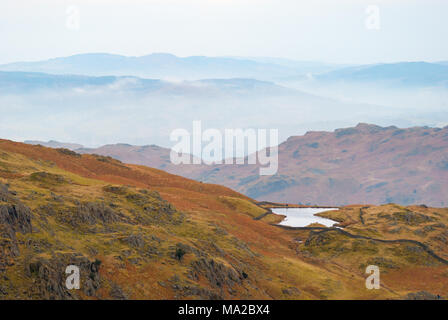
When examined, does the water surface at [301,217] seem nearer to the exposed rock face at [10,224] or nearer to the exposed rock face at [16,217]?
the exposed rock face at [16,217]

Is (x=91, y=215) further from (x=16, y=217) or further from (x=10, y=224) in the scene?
(x=10, y=224)

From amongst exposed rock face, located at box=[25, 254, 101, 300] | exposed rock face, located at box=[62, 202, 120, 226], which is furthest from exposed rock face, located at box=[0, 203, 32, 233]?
exposed rock face, located at box=[62, 202, 120, 226]

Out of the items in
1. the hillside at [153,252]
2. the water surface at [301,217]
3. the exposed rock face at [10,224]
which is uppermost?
the exposed rock face at [10,224]

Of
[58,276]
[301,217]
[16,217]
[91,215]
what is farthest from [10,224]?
[301,217]

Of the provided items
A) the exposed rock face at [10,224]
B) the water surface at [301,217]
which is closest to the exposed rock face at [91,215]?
the exposed rock face at [10,224]

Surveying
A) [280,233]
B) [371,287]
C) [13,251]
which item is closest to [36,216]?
[13,251]

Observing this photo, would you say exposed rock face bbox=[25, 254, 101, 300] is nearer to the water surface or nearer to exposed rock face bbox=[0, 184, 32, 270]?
exposed rock face bbox=[0, 184, 32, 270]

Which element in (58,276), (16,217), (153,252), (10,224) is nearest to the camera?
(58,276)
